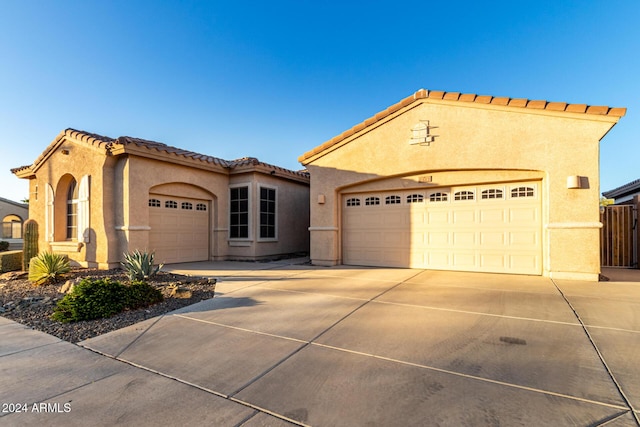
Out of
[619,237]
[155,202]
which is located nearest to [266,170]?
[155,202]

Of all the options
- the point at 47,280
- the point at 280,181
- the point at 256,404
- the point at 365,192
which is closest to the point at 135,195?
the point at 47,280

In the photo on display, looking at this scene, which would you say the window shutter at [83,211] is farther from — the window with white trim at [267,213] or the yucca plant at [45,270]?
the window with white trim at [267,213]

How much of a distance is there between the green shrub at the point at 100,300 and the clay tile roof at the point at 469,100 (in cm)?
693

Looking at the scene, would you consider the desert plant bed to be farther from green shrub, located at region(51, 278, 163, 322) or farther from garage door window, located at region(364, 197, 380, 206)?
garage door window, located at region(364, 197, 380, 206)

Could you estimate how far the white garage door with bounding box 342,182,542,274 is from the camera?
8.30 metres

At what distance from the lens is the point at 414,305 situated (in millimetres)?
5336

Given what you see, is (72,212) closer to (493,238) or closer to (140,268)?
(140,268)

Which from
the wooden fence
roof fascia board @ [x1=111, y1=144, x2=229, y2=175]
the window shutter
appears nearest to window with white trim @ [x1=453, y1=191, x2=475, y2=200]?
the wooden fence

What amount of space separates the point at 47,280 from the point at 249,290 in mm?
5574

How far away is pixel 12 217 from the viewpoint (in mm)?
25641

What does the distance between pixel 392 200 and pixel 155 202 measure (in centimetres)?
794

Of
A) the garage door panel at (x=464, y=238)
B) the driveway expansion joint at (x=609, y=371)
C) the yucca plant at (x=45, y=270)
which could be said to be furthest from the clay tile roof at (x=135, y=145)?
the driveway expansion joint at (x=609, y=371)

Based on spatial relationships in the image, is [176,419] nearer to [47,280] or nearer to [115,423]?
[115,423]

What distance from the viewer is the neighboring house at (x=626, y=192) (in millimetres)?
14633
